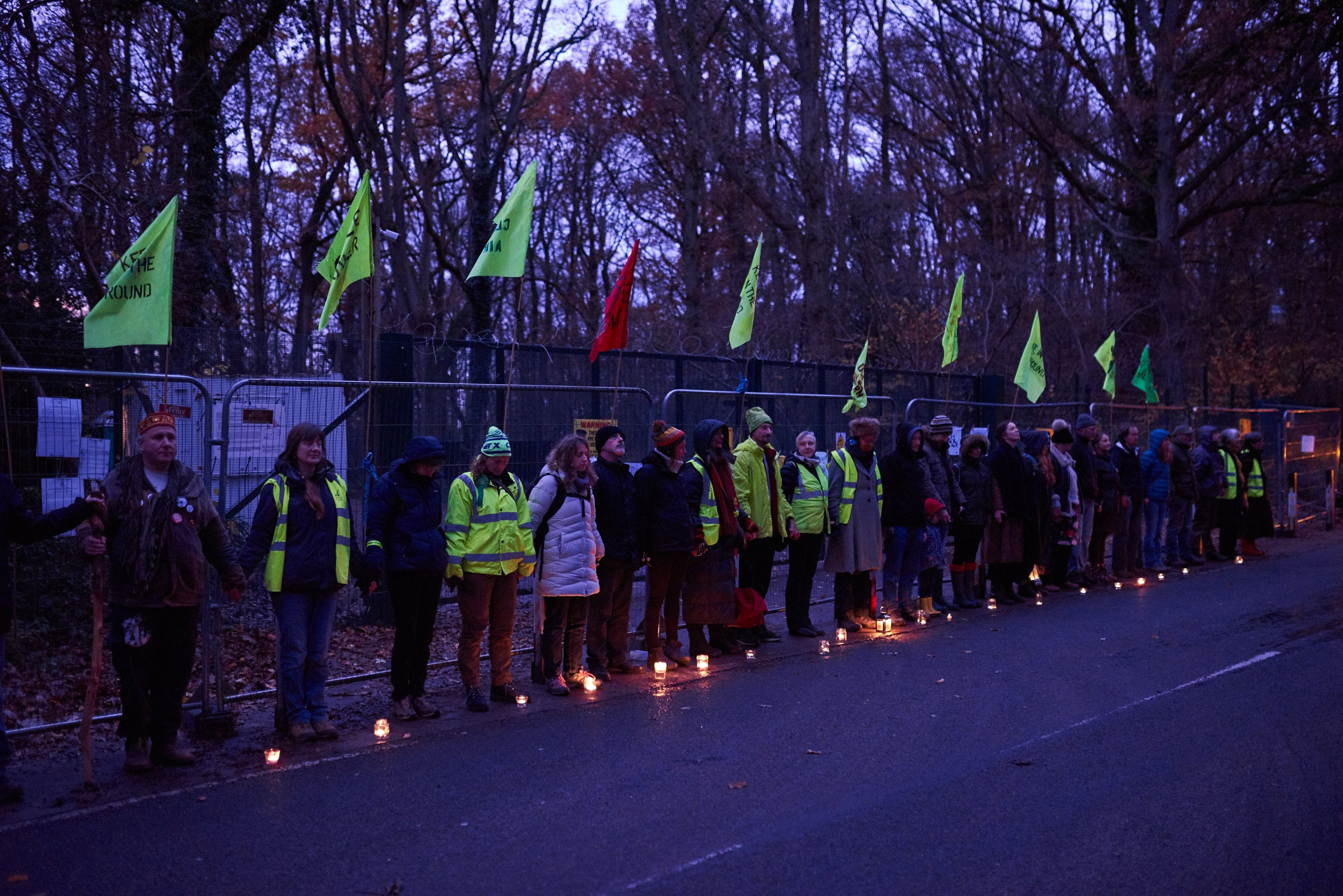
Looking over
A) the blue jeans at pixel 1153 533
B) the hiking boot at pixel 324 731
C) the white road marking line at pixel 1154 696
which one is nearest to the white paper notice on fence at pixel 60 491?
the hiking boot at pixel 324 731

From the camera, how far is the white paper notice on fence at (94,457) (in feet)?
25.4

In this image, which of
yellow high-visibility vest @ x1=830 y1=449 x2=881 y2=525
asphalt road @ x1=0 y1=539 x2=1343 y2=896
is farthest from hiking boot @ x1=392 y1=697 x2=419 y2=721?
yellow high-visibility vest @ x1=830 y1=449 x2=881 y2=525

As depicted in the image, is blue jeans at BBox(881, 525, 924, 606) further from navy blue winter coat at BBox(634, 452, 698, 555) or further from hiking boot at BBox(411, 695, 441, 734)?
hiking boot at BBox(411, 695, 441, 734)

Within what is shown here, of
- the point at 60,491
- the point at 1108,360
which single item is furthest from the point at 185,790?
the point at 1108,360

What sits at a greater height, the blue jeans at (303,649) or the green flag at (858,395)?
the green flag at (858,395)

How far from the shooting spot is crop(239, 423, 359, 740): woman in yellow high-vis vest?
733 centimetres

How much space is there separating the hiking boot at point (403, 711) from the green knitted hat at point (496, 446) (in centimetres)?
176

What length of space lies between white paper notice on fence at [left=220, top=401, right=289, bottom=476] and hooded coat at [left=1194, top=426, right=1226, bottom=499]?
13.3 metres

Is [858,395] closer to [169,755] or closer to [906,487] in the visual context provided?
[906,487]

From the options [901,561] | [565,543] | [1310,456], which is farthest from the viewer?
[1310,456]

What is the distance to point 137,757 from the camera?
22.1 ft

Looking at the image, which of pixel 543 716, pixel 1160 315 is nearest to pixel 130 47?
pixel 543 716

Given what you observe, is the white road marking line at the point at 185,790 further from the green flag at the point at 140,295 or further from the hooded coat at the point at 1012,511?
the hooded coat at the point at 1012,511

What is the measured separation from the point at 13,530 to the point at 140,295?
1.62 m
